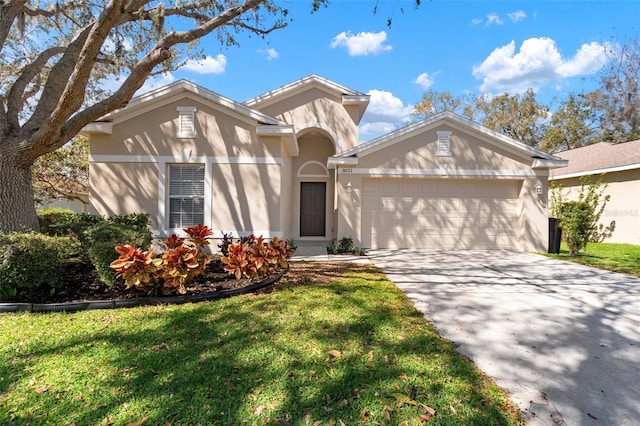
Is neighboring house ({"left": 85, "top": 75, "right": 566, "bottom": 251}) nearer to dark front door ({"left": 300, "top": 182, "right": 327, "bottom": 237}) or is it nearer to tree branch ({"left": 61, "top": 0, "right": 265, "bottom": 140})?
dark front door ({"left": 300, "top": 182, "right": 327, "bottom": 237})

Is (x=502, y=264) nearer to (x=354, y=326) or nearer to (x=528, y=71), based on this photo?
(x=354, y=326)

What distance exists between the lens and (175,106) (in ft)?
29.5

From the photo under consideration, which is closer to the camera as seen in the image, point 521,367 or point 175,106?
point 521,367

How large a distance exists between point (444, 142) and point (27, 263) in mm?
10821

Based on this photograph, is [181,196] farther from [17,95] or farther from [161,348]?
[161,348]

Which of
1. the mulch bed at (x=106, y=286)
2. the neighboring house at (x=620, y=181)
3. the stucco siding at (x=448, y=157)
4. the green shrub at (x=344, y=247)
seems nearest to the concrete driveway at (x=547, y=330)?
the mulch bed at (x=106, y=286)

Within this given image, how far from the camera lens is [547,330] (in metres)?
3.97

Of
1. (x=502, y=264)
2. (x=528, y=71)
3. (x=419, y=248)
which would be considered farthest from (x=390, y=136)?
(x=528, y=71)

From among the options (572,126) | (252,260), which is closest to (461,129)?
(252,260)

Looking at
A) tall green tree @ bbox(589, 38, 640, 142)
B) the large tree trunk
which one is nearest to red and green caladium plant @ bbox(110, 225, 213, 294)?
the large tree trunk

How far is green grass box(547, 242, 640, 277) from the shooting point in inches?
316

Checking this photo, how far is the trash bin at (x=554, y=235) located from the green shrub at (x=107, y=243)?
11894 millimetres

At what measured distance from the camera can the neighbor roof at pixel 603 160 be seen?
42.2ft

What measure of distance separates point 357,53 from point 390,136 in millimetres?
4493
